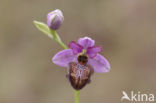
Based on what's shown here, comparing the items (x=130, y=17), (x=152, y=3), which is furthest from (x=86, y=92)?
(x=152, y=3)

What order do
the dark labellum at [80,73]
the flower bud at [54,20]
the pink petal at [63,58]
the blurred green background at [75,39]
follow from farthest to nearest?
the blurred green background at [75,39] < the pink petal at [63,58] < the flower bud at [54,20] < the dark labellum at [80,73]

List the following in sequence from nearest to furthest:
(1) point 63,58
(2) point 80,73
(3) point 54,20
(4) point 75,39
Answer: (2) point 80,73
(3) point 54,20
(1) point 63,58
(4) point 75,39

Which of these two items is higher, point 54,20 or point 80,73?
point 54,20

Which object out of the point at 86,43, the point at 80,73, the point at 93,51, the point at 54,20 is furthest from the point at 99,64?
the point at 54,20

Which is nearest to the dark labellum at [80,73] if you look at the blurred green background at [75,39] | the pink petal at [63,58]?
the pink petal at [63,58]

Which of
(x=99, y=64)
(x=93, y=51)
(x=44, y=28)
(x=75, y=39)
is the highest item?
(x=75, y=39)

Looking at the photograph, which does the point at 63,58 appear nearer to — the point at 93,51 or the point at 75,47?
the point at 75,47

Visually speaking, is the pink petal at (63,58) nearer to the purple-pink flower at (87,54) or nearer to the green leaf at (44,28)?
the purple-pink flower at (87,54)
